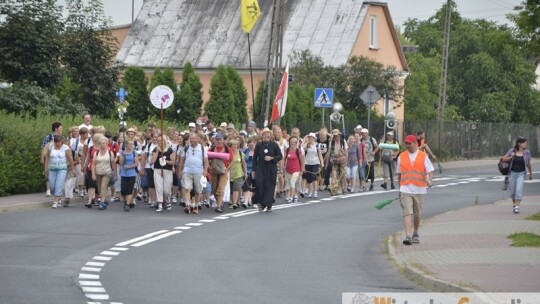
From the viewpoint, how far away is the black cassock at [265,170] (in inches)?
1079

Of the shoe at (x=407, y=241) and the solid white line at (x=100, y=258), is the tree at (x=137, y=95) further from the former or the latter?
the solid white line at (x=100, y=258)

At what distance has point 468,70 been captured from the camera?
3211 inches

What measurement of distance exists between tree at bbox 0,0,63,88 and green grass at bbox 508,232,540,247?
22.2 meters

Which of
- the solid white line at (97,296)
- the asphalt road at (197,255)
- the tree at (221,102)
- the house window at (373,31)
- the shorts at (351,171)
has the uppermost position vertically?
the house window at (373,31)

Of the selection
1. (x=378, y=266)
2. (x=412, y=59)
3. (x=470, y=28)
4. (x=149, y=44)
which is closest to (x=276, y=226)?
(x=378, y=266)

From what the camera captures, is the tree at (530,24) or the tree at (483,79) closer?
the tree at (530,24)

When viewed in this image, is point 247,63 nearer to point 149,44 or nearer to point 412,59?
point 149,44

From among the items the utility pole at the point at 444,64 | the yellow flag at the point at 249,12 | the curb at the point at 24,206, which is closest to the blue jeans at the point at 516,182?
the curb at the point at 24,206

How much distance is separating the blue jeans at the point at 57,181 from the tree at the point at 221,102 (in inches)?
885

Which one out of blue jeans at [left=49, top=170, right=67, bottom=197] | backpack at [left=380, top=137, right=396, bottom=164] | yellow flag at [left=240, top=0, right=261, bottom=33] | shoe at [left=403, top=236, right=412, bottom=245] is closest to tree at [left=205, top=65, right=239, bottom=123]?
yellow flag at [left=240, top=0, right=261, bottom=33]

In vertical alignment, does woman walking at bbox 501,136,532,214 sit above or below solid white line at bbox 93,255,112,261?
above

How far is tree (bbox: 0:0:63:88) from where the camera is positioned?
40.2m

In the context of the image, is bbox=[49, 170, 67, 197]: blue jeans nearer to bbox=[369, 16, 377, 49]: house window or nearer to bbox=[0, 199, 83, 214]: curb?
bbox=[0, 199, 83, 214]: curb

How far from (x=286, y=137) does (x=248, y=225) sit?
31.2 ft
